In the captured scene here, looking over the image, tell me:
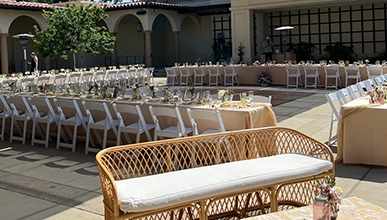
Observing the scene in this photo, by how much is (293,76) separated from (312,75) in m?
0.72

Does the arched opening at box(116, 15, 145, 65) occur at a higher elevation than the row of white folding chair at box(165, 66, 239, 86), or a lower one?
higher

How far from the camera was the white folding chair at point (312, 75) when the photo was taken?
51.7ft

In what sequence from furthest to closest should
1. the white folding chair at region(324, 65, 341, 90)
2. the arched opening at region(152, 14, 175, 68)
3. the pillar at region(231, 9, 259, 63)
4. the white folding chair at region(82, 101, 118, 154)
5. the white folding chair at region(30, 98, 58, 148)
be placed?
the arched opening at region(152, 14, 175, 68) → the pillar at region(231, 9, 259, 63) → the white folding chair at region(324, 65, 341, 90) → the white folding chair at region(30, 98, 58, 148) → the white folding chair at region(82, 101, 118, 154)

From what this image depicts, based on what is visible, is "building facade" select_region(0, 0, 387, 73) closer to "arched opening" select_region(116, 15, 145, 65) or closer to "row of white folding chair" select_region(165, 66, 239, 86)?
"arched opening" select_region(116, 15, 145, 65)

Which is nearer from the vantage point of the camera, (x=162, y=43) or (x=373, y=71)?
(x=373, y=71)

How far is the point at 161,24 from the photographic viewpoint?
30188 millimetres

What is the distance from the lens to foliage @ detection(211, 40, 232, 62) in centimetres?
2553

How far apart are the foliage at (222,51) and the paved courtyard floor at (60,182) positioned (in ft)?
56.0

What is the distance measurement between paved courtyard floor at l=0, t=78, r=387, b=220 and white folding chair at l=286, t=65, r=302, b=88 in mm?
7620

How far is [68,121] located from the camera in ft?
25.7

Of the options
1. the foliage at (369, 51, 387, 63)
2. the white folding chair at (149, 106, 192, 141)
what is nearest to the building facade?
the foliage at (369, 51, 387, 63)

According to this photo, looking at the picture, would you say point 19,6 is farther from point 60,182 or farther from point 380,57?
point 60,182

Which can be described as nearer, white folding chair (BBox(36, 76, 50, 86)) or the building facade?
white folding chair (BBox(36, 76, 50, 86))

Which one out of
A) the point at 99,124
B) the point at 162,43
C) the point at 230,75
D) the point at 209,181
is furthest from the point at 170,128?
the point at 162,43
